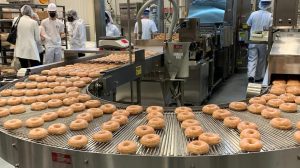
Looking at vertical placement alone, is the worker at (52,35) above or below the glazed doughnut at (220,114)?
above

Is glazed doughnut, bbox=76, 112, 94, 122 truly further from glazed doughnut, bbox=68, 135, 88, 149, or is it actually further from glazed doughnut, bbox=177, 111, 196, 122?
glazed doughnut, bbox=177, 111, 196, 122

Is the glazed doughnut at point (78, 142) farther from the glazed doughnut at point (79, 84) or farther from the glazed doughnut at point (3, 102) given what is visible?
the glazed doughnut at point (79, 84)

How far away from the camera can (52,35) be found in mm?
5480

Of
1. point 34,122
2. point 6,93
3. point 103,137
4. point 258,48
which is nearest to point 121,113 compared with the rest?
point 103,137

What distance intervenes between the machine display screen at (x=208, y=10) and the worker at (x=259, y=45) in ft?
2.02

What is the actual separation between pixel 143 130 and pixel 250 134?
0.42 meters

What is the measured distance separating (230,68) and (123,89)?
3745 mm

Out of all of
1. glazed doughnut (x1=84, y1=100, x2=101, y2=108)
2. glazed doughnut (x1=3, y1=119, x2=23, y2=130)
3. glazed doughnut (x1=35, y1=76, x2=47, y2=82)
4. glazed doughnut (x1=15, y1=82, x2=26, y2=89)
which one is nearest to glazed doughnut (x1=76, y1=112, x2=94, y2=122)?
glazed doughnut (x1=84, y1=100, x2=101, y2=108)

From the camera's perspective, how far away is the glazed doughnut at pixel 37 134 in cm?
122

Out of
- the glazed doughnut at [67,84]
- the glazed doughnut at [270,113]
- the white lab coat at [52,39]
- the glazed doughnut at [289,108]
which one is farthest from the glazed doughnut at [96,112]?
the white lab coat at [52,39]

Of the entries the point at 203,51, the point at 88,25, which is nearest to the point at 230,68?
the point at 203,51

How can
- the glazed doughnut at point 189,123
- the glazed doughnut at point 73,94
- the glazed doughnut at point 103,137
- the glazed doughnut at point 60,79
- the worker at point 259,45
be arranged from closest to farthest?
the glazed doughnut at point 103,137 < the glazed doughnut at point 189,123 < the glazed doughnut at point 73,94 < the glazed doughnut at point 60,79 < the worker at point 259,45

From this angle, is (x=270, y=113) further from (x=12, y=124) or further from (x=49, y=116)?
(x=12, y=124)

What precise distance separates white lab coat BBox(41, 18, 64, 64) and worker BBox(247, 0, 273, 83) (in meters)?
3.65
